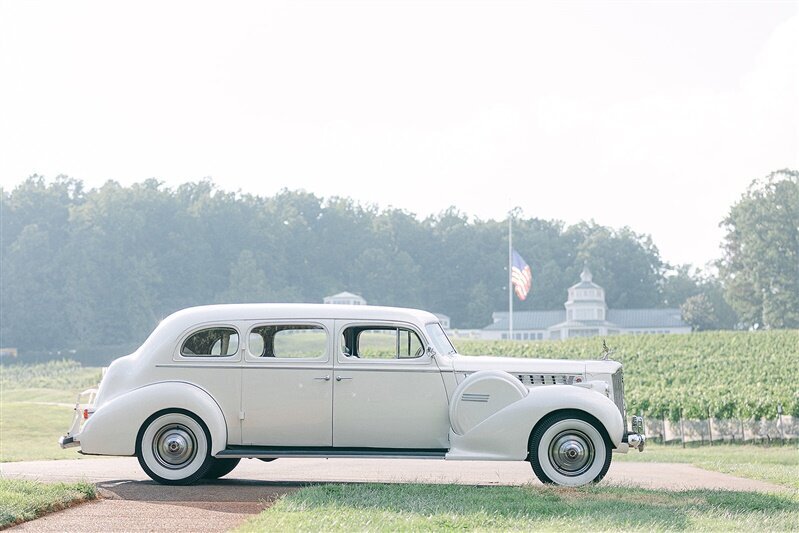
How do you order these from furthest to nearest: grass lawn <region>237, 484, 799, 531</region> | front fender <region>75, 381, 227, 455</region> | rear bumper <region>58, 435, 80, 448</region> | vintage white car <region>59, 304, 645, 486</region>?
rear bumper <region>58, 435, 80, 448</region>
front fender <region>75, 381, 227, 455</region>
vintage white car <region>59, 304, 645, 486</region>
grass lawn <region>237, 484, 799, 531</region>

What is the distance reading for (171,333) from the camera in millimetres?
13094

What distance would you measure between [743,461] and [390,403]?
12.7m

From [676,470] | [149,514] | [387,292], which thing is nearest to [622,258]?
[387,292]

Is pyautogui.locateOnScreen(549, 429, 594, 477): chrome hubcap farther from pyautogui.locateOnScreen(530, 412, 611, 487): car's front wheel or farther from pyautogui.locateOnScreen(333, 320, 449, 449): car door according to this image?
pyautogui.locateOnScreen(333, 320, 449, 449): car door

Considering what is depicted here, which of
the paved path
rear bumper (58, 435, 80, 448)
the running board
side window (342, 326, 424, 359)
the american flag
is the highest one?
the american flag

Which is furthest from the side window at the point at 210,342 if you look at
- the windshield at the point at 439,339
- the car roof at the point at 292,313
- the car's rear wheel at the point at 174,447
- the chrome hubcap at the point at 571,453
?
the chrome hubcap at the point at 571,453

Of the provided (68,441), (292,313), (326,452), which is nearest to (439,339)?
(292,313)

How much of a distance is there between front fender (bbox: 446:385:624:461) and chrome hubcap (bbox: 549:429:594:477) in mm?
295

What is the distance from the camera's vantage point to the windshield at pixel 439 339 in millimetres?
13016

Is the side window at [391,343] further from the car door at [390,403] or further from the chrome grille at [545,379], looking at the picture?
the chrome grille at [545,379]

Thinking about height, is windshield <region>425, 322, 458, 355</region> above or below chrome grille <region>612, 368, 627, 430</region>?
above

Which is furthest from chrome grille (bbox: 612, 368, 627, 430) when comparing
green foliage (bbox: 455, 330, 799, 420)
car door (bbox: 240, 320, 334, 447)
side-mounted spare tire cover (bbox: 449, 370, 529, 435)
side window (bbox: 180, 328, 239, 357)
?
green foliage (bbox: 455, 330, 799, 420)

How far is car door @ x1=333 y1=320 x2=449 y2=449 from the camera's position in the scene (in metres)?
12.6

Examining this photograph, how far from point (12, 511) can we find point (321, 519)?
114 inches
